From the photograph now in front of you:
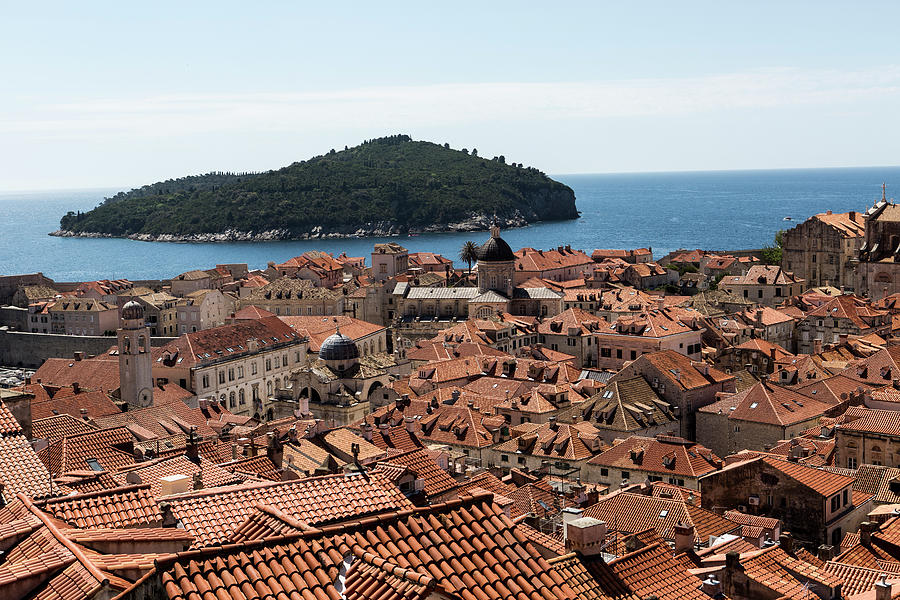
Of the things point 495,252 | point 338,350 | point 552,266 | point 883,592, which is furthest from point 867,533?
point 552,266

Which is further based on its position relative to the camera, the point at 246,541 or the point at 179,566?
the point at 246,541

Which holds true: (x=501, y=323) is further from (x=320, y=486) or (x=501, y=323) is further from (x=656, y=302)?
(x=320, y=486)

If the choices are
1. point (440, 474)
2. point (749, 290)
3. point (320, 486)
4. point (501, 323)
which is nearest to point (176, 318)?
A: point (501, 323)

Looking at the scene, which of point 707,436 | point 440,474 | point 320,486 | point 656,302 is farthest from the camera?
point 656,302

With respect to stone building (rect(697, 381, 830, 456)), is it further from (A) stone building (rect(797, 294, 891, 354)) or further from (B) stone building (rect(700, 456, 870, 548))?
(A) stone building (rect(797, 294, 891, 354))

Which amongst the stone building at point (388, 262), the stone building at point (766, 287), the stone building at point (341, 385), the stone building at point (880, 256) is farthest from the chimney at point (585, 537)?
the stone building at point (388, 262)

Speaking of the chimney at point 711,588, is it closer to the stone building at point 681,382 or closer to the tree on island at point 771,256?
the stone building at point 681,382

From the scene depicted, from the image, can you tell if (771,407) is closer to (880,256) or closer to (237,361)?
(237,361)

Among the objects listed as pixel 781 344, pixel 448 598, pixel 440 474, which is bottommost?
pixel 781 344

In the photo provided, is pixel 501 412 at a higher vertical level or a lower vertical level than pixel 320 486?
lower
